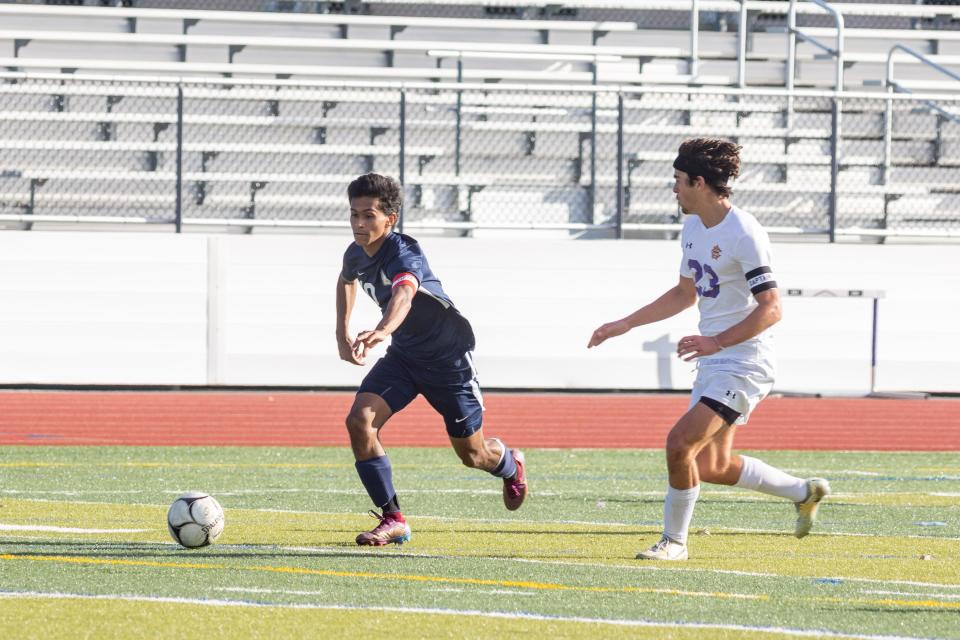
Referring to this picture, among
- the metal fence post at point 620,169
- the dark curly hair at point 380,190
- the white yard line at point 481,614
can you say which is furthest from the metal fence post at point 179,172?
the white yard line at point 481,614

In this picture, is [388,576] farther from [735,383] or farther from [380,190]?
[380,190]

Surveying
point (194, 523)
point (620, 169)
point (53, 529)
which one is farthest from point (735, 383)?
point (620, 169)

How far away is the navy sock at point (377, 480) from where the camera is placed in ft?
24.6

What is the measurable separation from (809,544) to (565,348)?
10.9 meters

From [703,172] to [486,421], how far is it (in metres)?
8.58

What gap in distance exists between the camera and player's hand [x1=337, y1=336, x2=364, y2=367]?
22.2 ft

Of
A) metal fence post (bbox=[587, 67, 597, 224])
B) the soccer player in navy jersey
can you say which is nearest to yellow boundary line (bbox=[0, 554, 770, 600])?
the soccer player in navy jersey

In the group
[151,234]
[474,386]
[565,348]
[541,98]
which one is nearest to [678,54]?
[541,98]

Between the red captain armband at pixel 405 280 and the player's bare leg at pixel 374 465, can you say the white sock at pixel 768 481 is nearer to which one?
the player's bare leg at pixel 374 465

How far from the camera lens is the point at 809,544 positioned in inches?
301

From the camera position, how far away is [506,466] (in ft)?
27.2

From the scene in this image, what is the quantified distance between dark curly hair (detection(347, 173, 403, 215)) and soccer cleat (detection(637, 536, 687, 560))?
2.01 metres

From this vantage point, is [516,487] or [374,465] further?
[516,487]

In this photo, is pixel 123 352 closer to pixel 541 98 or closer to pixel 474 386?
pixel 541 98
